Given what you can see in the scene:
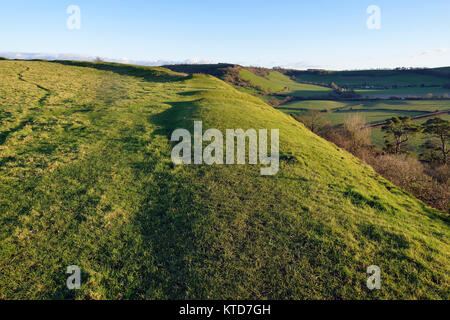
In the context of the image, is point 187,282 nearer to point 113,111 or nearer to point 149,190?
point 149,190

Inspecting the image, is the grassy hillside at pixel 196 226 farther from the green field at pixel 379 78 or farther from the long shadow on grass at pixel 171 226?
the green field at pixel 379 78

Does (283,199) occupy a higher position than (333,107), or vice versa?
(333,107)

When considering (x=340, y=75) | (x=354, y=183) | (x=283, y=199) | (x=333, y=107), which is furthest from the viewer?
(x=340, y=75)

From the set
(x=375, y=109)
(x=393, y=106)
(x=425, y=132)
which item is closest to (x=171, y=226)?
(x=425, y=132)

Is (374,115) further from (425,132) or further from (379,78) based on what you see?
(379,78)

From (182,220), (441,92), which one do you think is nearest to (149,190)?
→ (182,220)

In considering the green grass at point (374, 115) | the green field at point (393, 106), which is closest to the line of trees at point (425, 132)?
the green grass at point (374, 115)

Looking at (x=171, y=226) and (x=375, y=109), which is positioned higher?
(x=375, y=109)
